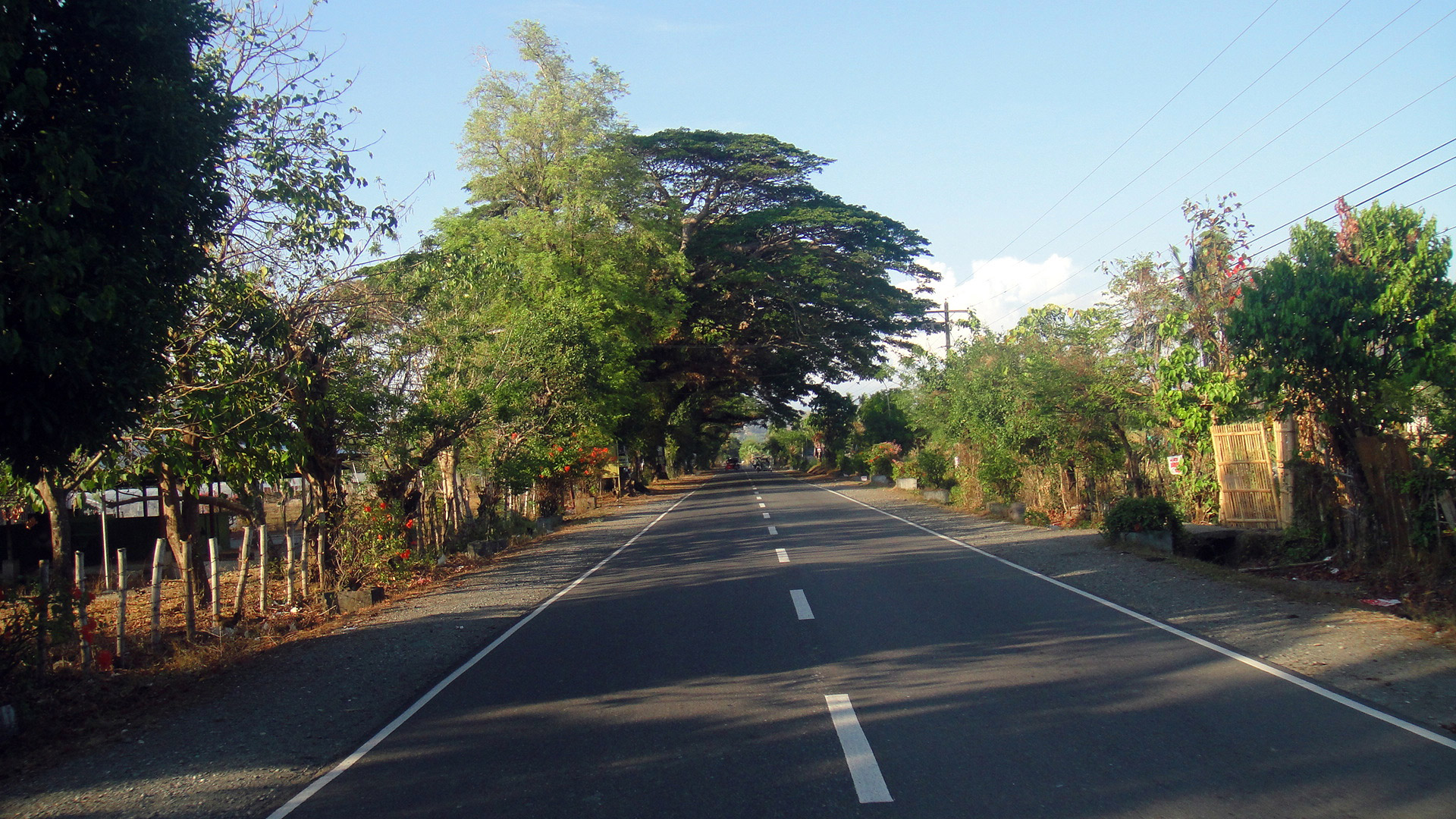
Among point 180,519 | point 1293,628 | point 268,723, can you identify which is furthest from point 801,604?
point 180,519

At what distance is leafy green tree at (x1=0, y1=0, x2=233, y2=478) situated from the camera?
18.5 ft

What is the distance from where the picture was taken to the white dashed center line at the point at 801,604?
402 inches

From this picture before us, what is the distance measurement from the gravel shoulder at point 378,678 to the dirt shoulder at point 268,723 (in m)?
0.02

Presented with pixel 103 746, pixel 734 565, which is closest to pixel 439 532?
pixel 734 565

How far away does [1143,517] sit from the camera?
630 inches

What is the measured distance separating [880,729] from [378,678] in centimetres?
470

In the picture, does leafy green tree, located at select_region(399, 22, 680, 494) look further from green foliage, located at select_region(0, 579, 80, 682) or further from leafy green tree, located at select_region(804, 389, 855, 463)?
leafy green tree, located at select_region(804, 389, 855, 463)

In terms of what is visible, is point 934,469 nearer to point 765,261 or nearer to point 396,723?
point 765,261

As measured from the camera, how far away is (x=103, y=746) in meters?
6.55

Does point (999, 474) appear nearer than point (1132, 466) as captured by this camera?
No

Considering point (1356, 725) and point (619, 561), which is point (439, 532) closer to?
point (619, 561)

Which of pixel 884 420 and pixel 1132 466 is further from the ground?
pixel 884 420

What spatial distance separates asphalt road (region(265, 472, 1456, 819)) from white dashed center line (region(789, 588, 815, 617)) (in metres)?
0.12

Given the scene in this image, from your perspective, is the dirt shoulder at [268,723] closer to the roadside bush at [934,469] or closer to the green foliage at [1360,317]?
the green foliage at [1360,317]
